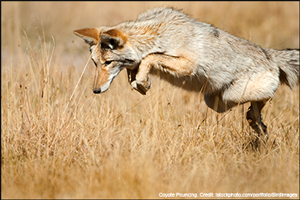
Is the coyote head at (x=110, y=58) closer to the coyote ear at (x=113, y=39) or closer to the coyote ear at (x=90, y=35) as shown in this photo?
the coyote ear at (x=113, y=39)

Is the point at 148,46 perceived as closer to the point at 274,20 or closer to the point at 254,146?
the point at 254,146

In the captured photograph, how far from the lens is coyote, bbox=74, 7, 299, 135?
14.3ft

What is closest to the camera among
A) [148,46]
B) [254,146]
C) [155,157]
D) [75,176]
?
[75,176]

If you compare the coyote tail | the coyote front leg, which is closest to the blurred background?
the coyote tail

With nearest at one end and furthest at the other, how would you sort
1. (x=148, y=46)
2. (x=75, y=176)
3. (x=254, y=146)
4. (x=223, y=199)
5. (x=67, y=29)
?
1. (x=223, y=199)
2. (x=75, y=176)
3. (x=148, y=46)
4. (x=254, y=146)
5. (x=67, y=29)

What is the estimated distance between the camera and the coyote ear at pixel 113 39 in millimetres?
4117

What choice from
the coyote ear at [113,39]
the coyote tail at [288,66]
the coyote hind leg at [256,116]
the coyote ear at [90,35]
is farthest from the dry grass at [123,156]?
the coyote ear at [113,39]

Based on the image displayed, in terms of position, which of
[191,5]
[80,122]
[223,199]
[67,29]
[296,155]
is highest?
[191,5]

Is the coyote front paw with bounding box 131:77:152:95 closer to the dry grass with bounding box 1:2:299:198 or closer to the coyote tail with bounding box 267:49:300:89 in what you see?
the dry grass with bounding box 1:2:299:198

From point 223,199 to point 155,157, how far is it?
101 cm

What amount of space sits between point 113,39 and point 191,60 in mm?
1057

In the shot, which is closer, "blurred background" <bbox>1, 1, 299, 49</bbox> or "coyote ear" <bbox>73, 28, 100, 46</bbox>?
"coyote ear" <bbox>73, 28, 100, 46</bbox>

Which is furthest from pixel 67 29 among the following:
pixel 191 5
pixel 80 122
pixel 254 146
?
pixel 254 146

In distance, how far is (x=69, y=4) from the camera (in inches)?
554
